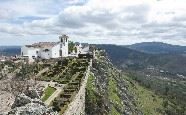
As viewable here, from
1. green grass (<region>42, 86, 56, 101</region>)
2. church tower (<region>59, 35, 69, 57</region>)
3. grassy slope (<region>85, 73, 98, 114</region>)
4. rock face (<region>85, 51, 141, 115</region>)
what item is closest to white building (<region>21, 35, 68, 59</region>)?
church tower (<region>59, 35, 69, 57</region>)

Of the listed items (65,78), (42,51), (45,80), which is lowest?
(45,80)

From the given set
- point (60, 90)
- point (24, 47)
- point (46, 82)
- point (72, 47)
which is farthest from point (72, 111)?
point (72, 47)

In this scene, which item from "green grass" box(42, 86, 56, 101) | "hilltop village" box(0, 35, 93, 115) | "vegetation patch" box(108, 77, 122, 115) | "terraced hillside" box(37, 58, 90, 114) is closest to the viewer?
"hilltop village" box(0, 35, 93, 115)

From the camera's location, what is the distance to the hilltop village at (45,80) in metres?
60.8

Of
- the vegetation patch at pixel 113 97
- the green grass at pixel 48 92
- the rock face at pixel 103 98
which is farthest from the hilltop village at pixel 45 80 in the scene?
the vegetation patch at pixel 113 97

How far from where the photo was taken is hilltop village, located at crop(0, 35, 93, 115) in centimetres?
6075

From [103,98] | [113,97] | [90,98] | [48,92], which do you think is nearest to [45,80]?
[90,98]

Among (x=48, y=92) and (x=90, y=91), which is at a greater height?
(x=48, y=92)

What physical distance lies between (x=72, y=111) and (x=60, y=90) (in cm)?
2511

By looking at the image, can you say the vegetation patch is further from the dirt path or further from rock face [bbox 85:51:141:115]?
the dirt path

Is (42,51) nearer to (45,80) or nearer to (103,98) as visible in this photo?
(45,80)

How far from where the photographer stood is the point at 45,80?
112m

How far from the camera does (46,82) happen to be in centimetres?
10831

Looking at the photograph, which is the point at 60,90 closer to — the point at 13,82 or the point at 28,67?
the point at 13,82
